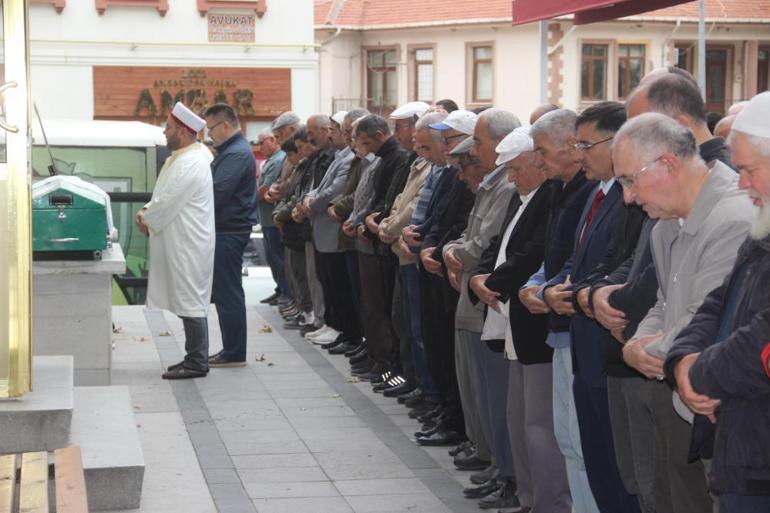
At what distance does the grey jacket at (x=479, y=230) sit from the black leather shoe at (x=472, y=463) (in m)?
0.77

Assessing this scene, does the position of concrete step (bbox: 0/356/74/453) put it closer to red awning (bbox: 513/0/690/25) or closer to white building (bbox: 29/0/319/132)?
red awning (bbox: 513/0/690/25)

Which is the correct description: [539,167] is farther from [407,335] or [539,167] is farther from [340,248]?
[340,248]

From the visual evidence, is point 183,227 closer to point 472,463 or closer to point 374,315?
point 374,315

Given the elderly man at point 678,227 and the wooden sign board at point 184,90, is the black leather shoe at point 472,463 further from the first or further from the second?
the wooden sign board at point 184,90

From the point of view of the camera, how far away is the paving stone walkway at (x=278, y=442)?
7402 mm

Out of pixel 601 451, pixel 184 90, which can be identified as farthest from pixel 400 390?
pixel 184 90

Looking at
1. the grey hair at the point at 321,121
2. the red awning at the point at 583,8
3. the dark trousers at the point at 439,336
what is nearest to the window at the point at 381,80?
the grey hair at the point at 321,121

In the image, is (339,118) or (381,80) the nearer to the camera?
(339,118)

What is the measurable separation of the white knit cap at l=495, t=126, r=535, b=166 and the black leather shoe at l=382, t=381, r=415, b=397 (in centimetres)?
376

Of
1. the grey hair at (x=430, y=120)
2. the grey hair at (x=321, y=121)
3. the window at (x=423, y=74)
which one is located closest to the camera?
the grey hair at (x=430, y=120)

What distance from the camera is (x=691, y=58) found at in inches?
1949

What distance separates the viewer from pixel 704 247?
15.1ft

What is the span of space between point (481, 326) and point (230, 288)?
15.2 feet

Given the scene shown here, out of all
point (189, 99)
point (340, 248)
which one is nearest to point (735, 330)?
point (340, 248)
